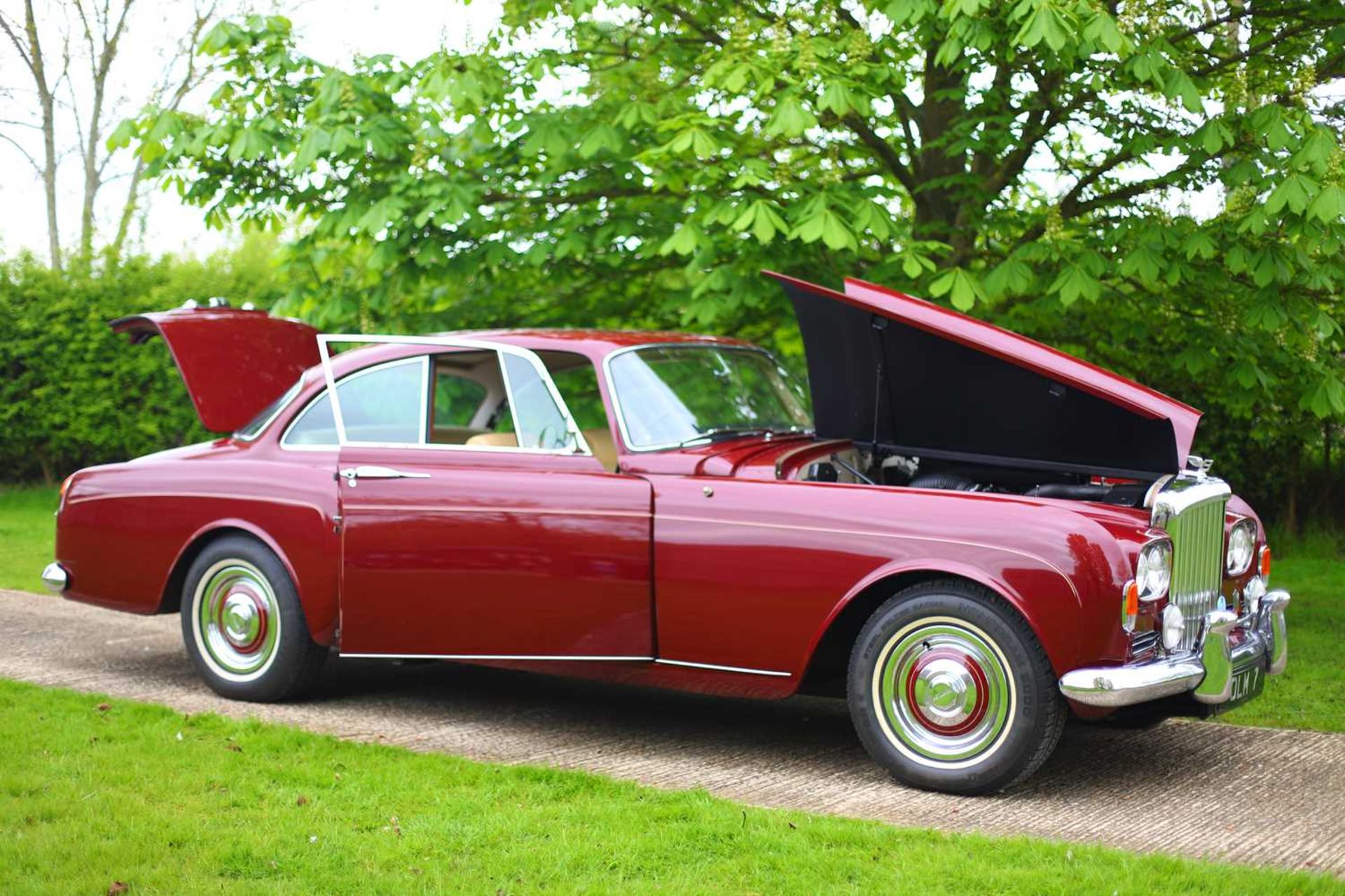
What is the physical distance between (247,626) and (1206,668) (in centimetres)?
427

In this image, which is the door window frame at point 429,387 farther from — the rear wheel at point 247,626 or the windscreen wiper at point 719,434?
the rear wheel at point 247,626

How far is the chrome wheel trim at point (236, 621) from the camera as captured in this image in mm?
7090

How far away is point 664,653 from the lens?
6.09 metres

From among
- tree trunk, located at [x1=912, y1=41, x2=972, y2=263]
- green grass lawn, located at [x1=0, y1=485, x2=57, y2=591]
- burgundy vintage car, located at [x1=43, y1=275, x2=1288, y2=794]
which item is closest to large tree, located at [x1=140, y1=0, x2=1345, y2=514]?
tree trunk, located at [x1=912, y1=41, x2=972, y2=263]

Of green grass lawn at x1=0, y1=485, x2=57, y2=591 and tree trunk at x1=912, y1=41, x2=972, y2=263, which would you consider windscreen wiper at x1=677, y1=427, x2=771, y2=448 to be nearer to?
tree trunk at x1=912, y1=41, x2=972, y2=263

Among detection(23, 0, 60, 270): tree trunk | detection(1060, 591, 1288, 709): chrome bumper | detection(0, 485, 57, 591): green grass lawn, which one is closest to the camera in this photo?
detection(1060, 591, 1288, 709): chrome bumper

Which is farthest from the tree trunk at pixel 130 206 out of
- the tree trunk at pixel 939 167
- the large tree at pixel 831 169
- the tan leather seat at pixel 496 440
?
the tan leather seat at pixel 496 440

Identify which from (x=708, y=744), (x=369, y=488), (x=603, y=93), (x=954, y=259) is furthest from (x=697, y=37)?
(x=708, y=744)

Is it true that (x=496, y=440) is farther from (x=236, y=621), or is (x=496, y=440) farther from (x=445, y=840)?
(x=445, y=840)

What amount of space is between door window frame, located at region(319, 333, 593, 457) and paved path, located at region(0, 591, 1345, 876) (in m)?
1.23

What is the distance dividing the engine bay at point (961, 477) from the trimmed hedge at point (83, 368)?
38.8 feet

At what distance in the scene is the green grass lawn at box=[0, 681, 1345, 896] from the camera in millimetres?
4445

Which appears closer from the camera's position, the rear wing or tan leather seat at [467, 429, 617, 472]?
tan leather seat at [467, 429, 617, 472]

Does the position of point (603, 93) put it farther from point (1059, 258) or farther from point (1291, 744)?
point (1291, 744)
